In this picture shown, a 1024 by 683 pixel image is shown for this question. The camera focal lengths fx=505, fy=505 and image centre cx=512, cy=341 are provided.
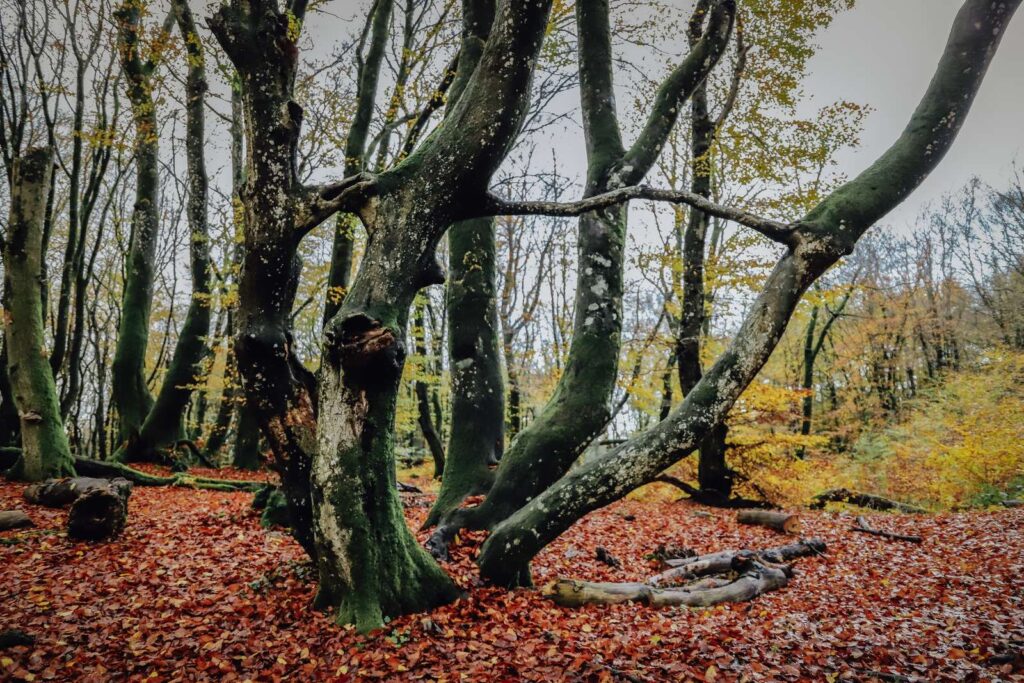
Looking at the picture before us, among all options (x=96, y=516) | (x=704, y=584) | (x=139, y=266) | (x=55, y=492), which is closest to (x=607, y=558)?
(x=704, y=584)

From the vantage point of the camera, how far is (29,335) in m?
7.57

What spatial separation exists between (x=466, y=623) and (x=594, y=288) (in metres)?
3.55

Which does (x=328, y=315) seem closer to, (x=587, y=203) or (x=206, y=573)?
(x=206, y=573)

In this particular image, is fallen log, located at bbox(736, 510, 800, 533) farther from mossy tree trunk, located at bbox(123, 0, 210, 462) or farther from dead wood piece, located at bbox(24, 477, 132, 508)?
Answer: mossy tree trunk, located at bbox(123, 0, 210, 462)

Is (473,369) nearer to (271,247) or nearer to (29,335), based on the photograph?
(271,247)

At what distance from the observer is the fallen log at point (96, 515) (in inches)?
211

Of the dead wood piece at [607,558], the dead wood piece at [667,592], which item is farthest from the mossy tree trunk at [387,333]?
the dead wood piece at [607,558]

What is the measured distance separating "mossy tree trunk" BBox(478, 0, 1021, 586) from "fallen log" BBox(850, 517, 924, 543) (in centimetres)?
577

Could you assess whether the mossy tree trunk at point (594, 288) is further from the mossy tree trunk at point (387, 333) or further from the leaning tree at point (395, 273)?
the mossy tree trunk at point (387, 333)

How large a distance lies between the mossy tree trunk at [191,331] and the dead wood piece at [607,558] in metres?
10.3

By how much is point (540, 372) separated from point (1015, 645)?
66.3 ft

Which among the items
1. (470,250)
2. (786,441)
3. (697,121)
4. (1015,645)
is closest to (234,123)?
(470,250)

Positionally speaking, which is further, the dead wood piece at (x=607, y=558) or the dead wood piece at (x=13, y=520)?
the dead wood piece at (x=607, y=558)

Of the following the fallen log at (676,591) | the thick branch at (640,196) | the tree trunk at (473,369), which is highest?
the thick branch at (640,196)
